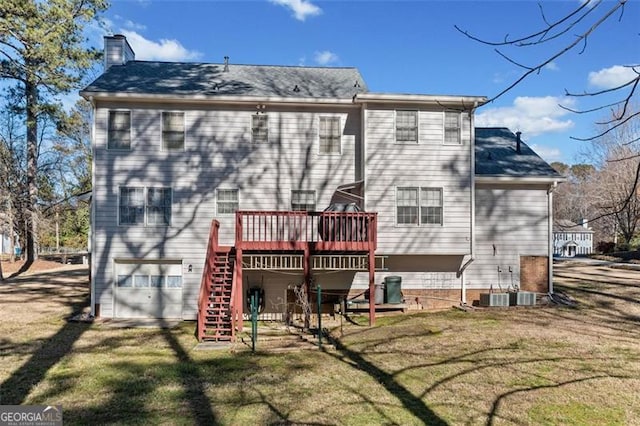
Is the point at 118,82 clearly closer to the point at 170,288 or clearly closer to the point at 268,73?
the point at 268,73

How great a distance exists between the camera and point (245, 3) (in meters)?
14.4

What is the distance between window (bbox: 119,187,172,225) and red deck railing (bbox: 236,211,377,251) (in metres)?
3.09

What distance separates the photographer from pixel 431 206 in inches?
542

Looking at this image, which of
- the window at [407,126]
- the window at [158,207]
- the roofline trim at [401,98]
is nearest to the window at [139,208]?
the window at [158,207]

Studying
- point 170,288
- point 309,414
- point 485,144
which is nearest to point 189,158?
point 170,288

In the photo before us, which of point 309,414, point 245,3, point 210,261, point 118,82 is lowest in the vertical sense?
point 309,414

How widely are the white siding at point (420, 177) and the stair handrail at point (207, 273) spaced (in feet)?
16.1

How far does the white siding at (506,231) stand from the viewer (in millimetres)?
14586

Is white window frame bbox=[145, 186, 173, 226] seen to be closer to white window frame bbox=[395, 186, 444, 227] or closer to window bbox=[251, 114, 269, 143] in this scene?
window bbox=[251, 114, 269, 143]

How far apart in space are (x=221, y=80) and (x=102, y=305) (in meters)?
8.78

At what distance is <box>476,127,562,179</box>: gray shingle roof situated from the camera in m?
14.7

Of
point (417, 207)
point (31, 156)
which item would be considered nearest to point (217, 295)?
point (417, 207)

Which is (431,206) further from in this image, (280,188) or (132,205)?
(132,205)

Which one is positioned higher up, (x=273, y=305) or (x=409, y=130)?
(x=409, y=130)
